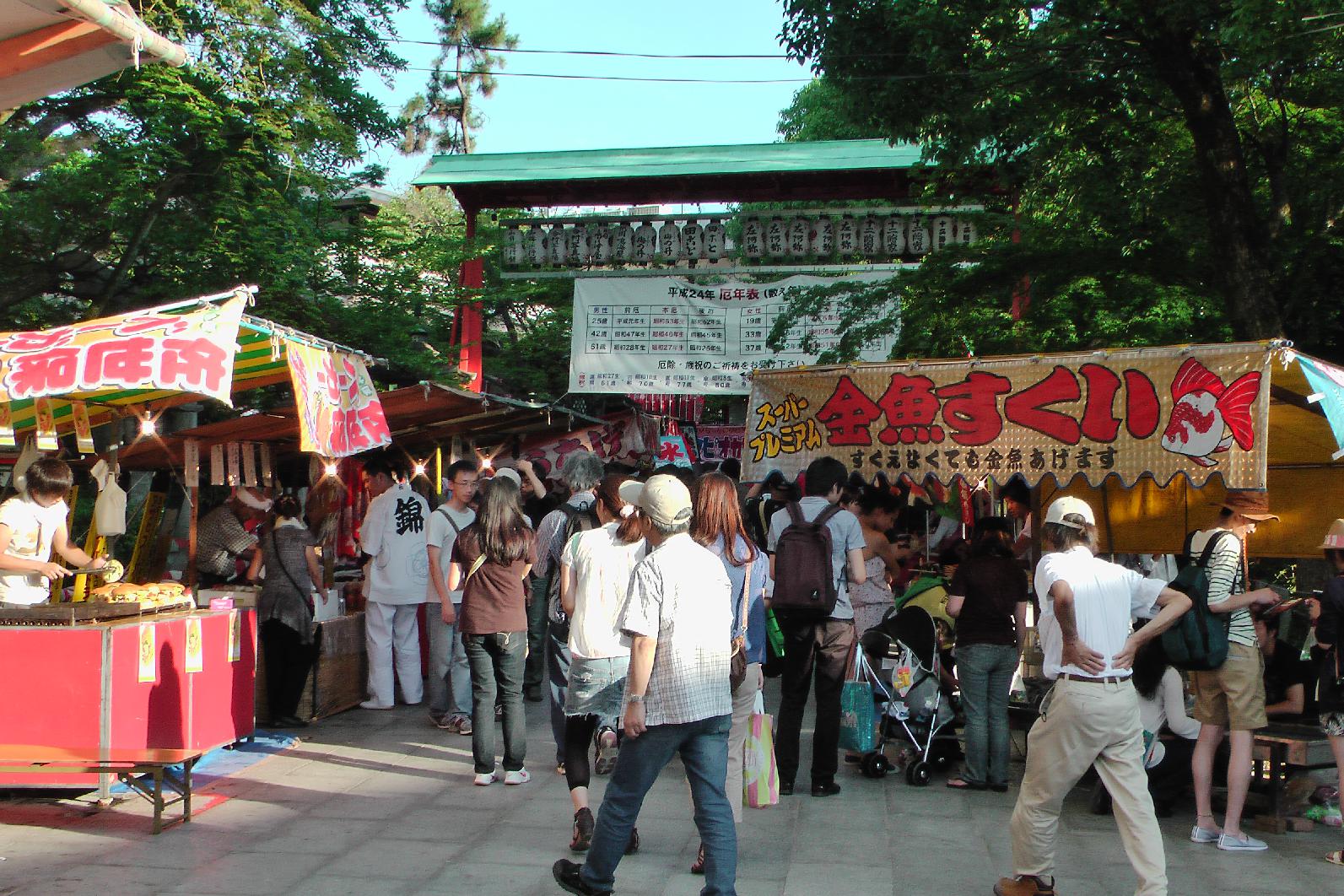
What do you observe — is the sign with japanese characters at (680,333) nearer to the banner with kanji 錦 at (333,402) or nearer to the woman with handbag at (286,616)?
the woman with handbag at (286,616)

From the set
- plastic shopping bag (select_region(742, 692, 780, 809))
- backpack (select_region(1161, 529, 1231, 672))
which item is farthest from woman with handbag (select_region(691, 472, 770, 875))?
backpack (select_region(1161, 529, 1231, 672))

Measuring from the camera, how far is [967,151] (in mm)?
10148

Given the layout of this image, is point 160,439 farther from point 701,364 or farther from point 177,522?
point 701,364

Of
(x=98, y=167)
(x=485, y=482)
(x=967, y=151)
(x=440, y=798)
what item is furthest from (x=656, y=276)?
(x=440, y=798)

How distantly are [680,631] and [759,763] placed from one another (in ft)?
5.81

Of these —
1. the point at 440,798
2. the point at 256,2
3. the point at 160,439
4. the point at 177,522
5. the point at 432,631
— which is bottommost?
the point at 440,798

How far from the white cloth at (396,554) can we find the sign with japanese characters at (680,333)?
4987 millimetres

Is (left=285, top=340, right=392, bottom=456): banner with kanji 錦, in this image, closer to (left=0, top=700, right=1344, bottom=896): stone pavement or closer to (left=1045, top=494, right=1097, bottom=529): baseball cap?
(left=0, top=700, right=1344, bottom=896): stone pavement

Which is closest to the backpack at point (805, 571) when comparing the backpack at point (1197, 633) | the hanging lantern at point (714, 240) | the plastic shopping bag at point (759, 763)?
the plastic shopping bag at point (759, 763)

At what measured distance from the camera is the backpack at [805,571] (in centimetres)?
636

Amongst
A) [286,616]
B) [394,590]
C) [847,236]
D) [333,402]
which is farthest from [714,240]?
[333,402]

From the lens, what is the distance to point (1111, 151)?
10586 millimetres

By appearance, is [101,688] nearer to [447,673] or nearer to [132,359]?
[132,359]

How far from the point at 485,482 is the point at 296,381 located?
48.2 inches
